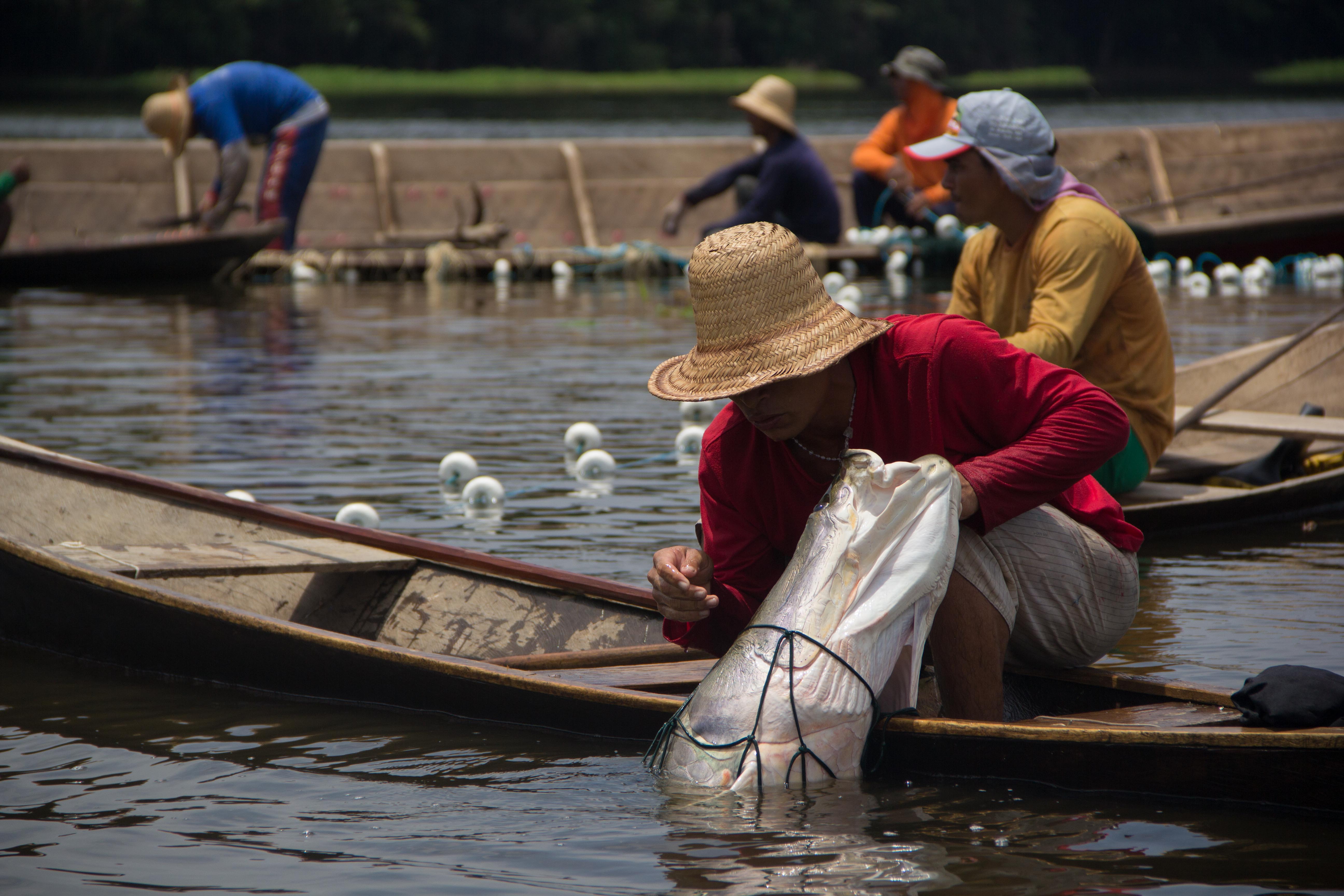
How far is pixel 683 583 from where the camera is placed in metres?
3.38

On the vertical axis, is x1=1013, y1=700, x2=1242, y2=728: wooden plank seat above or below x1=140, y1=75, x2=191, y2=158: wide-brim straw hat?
below

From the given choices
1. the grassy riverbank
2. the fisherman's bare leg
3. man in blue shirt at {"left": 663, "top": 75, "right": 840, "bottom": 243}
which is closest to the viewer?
the fisherman's bare leg

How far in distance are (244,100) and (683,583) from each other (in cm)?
1088

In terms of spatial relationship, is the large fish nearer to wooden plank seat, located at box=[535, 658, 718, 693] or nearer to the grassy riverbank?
wooden plank seat, located at box=[535, 658, 718, 693]

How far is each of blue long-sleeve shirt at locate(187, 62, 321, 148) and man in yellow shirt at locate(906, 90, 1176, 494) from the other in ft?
29.7

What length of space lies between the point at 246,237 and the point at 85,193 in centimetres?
270

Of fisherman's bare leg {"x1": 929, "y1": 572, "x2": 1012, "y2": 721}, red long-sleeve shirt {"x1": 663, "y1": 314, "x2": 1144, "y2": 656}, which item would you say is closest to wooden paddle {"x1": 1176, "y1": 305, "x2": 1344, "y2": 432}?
red long-sleeve shirt {"x1": 663, "y1": 314, "x2": 1144, "y2": 656}

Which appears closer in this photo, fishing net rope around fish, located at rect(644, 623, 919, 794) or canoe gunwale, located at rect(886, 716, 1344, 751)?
canoe gunwale, located at rect(886, 716, 1344, 751)

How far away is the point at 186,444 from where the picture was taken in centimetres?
782

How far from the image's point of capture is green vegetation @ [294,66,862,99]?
190 feet

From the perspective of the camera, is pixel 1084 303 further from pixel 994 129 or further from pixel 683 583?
pixel 683 583

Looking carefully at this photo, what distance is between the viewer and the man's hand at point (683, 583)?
3.40 m

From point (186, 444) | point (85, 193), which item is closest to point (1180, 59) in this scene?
point (85, 193)

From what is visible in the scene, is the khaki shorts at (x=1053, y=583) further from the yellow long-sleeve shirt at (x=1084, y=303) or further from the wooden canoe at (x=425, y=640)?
the yellow long-sleeve shirt at (x=1084, y=303)
